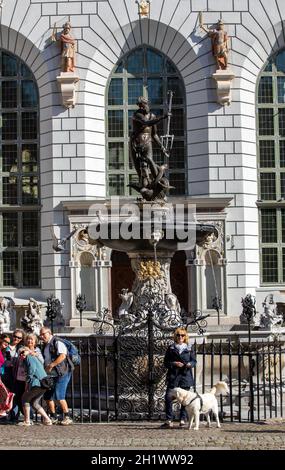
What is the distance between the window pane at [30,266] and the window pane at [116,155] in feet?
15.3

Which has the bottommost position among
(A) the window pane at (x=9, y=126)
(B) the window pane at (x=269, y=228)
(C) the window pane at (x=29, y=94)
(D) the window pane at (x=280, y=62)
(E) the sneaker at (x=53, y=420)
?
(E) the sneaker at (x=53, y=420)

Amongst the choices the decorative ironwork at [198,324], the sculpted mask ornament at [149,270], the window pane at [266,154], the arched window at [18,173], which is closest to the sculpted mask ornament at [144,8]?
the arched window at [18,173]

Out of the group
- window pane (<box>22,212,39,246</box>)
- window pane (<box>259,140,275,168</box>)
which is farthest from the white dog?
window pane (<box>22,212,39,246</box>)

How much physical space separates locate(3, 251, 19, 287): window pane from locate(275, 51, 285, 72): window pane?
503 inches

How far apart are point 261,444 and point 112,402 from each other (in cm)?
500

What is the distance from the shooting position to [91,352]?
18594mm

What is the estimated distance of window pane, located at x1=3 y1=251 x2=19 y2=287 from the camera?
39.6 metres

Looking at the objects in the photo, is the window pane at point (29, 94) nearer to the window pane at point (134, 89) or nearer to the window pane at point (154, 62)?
the window pane at point (134, 89)

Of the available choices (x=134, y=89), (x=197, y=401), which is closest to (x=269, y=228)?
(x=134, y=89)

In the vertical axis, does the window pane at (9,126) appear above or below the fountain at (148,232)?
above

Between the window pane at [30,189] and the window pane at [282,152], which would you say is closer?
the window pane at [282,152]

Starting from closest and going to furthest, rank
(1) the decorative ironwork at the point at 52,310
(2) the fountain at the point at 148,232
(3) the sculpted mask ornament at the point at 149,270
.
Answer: (2) the fountain at the point at 148,232
(3) the sculpted mask ornament at the point at 149,270
(1) the decorative ironwork at the point at 52,310

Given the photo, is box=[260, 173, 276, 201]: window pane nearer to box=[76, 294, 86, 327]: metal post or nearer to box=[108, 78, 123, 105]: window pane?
box=[108, 78, 123, 105]: window pane

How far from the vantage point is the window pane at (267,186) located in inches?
1543
